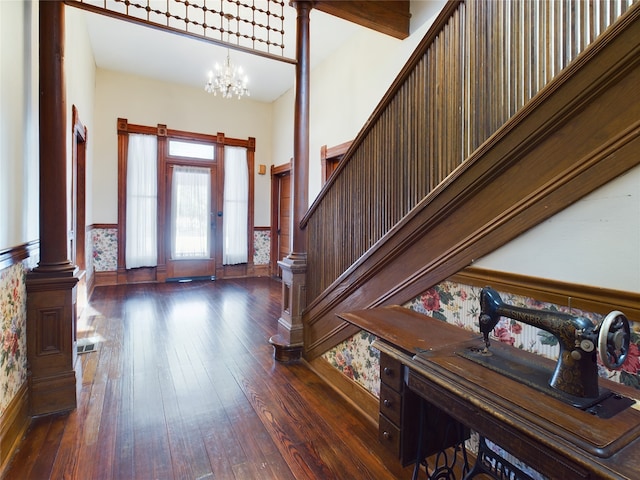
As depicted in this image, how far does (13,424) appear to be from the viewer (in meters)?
1.71

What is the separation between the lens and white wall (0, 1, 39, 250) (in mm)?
1642

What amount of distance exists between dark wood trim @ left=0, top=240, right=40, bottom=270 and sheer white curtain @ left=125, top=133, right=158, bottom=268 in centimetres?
361

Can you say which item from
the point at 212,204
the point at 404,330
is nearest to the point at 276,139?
the point at 212,204

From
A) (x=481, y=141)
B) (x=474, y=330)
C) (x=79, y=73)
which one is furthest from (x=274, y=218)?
(x=474, y=330)

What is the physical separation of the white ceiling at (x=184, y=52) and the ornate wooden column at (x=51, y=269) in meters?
2.32

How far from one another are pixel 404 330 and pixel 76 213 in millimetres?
4186

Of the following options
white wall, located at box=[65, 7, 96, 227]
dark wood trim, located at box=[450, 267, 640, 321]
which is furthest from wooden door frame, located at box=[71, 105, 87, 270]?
dark wood trim, located at box=[450, 267, 640, 321]

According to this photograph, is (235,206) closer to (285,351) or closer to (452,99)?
(285,351)

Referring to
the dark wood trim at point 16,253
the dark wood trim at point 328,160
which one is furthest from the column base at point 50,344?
the dark wood trim at point 328,160

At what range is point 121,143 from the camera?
538 centimetres

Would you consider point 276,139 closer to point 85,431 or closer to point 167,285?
point 167,285

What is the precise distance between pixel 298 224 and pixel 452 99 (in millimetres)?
1522

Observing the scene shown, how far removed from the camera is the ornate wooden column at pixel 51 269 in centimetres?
195

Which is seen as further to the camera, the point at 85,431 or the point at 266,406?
the point at 266,406
